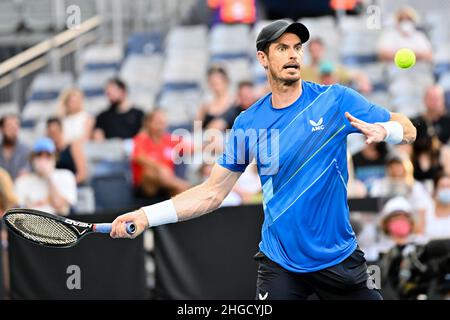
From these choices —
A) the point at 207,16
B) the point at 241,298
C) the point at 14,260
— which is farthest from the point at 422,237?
the point at 207,16

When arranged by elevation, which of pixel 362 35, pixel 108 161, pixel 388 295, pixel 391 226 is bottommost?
pixel 388 295

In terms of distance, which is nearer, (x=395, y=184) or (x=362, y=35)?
(x=395, y=184)

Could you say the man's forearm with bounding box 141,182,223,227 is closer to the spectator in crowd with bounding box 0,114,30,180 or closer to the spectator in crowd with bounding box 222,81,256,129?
the spectator in crowd with bounding box 222,81,256,129

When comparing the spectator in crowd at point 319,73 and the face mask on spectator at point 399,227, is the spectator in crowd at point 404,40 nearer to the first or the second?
the spectator in crowd at point 319,73

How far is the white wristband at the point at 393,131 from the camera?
5.33 metres

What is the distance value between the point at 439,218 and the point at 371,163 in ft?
4.67

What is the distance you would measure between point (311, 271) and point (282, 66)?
1.09m

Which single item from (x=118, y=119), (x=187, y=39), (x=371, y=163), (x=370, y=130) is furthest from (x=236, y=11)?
(x=370, y=130)

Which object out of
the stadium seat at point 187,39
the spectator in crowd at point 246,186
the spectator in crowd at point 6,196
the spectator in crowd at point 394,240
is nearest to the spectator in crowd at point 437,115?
the spectator in crowd at point 246,186

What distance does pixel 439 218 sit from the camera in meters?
9.55

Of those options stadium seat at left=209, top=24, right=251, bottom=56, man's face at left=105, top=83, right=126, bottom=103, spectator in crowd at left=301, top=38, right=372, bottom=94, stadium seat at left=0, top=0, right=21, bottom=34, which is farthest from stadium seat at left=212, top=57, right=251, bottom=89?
stadium seat at left=0, top=0, right=21, bottom=34

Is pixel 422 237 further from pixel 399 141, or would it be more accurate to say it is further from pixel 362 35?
pixel 362 35

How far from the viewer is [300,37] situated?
18.0ft

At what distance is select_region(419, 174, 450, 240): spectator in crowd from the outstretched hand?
4.34 m
